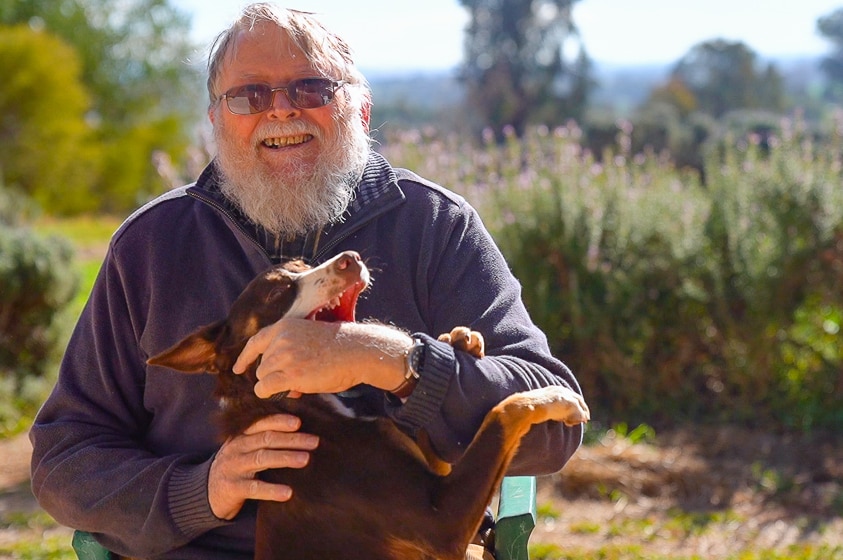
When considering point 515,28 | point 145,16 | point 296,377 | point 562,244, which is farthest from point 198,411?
point 145,16

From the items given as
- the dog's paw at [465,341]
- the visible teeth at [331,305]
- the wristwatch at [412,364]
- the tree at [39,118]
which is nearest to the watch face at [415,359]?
the wristwatch at [412,364]

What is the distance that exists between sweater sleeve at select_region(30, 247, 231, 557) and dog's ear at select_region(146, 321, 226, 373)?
26 cm

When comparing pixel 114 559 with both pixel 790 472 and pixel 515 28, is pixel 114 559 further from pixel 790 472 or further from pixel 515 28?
pixel 515 28

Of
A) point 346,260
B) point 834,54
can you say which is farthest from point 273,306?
point 834,54

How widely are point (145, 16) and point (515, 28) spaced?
800 inches

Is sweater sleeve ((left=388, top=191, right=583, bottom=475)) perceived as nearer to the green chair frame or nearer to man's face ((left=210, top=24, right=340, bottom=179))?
the green chair frame

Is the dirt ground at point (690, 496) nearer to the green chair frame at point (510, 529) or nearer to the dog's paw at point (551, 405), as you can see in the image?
the green chair frame at point (510, 529)

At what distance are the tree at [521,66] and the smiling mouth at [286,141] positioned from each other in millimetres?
18167

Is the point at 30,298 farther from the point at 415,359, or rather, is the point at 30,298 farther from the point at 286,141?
the point at 415,359

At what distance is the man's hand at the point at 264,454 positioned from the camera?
87.4 inches

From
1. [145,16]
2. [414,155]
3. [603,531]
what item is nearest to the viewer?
[603,531]

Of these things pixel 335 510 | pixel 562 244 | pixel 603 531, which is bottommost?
pixel 603 531

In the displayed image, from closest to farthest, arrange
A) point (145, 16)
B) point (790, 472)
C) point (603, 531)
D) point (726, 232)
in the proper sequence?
point (603, 531) → point (790, 472) → point (726, 232) → point (145, 16)

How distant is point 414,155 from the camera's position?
6820 millimetres
